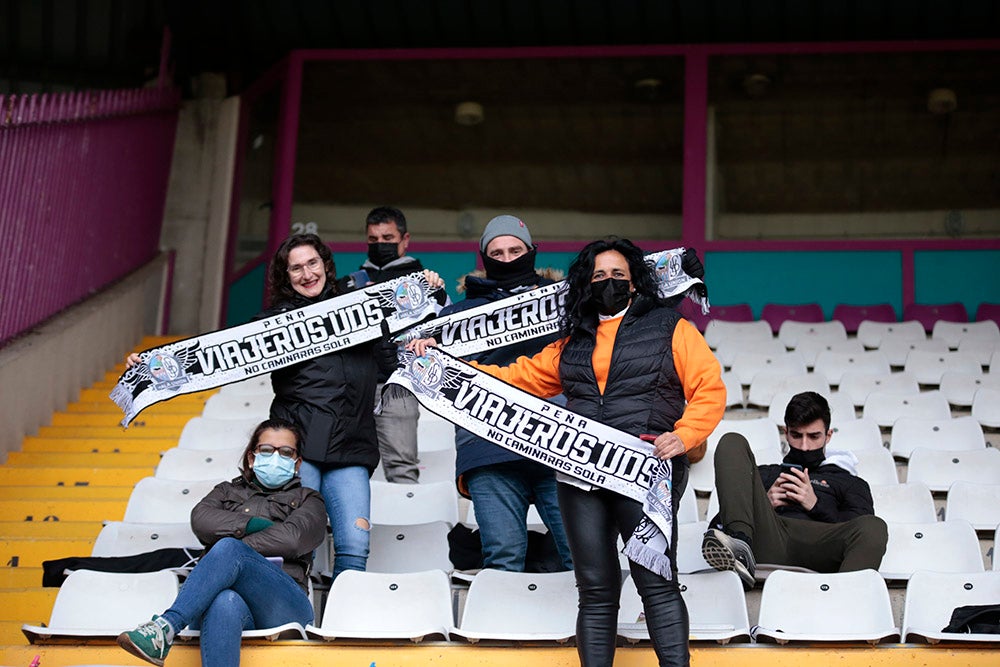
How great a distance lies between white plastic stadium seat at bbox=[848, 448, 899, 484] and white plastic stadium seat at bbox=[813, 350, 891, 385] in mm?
1853

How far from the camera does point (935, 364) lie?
7.51 metres

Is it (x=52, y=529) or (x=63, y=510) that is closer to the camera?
(x=52, y=529)

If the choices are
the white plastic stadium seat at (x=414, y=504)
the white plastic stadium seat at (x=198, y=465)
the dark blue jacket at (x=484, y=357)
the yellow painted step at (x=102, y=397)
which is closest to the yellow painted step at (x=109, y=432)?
the yellow painted step at (x=102, y=397)

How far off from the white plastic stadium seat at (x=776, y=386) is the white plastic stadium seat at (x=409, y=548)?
8.55ft

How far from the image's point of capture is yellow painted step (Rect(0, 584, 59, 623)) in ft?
15.4

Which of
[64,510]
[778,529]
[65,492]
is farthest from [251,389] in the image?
[778,529]

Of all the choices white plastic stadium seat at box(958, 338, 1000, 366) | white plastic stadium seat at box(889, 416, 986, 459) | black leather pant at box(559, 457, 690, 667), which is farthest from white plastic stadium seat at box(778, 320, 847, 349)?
black leather pant at box(559, 457, 690, 667)

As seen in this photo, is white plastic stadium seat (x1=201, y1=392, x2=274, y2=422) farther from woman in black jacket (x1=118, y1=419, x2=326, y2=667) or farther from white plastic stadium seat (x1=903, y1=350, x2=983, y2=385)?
white plastic stadium seat (x1=903, y1=350, x2=983, y2=385)

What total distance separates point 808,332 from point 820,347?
456mm

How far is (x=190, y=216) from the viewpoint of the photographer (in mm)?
10773

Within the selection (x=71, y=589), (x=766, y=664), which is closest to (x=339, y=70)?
(x=71, y=589)

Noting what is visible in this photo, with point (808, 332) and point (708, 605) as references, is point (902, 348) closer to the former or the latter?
point (808, 332)

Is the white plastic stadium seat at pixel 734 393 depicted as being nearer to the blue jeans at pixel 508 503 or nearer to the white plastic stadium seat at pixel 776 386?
the white plastic stadium seat at pixel 776 386

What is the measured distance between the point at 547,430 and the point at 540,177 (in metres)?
6.97
